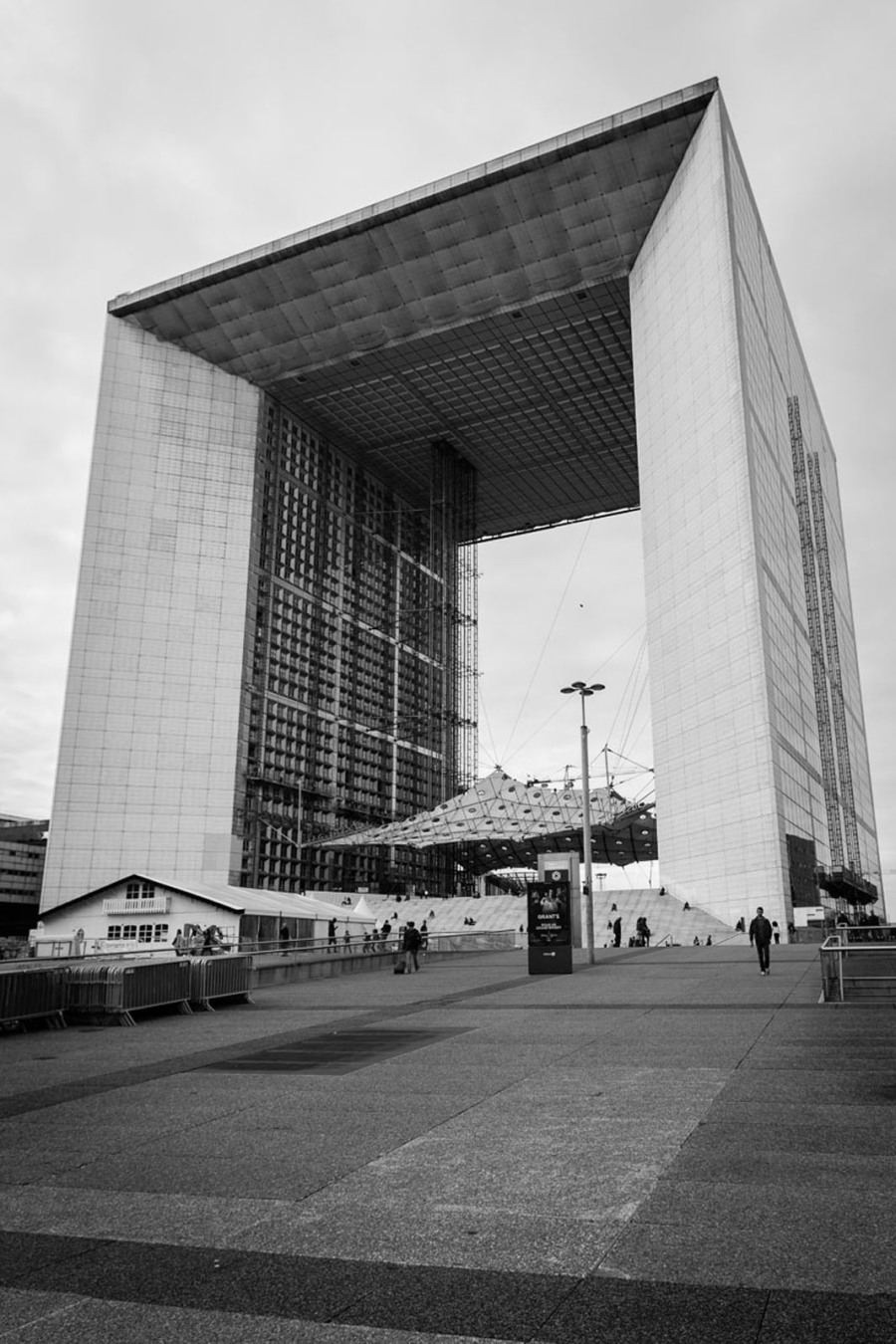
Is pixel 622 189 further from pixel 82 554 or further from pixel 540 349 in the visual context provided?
pixel 82 554

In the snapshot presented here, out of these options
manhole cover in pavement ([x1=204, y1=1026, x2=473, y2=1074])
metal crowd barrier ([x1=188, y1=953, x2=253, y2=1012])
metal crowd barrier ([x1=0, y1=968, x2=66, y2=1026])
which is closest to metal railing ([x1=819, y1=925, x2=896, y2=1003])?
manhole cover in pavement ([x1=204, y1=1026, x2=473, y2=1074])

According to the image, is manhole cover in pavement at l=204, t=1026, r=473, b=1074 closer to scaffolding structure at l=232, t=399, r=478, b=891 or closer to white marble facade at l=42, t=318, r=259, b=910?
white marble facade at l=42, t=318, r=259, b=910

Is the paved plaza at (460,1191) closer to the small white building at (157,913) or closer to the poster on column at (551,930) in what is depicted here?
the poster on column at (551,930)

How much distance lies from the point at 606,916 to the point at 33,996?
4731cm

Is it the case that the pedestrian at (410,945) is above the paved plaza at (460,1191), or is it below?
above

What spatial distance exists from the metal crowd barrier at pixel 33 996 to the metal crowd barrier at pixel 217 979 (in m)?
2.90

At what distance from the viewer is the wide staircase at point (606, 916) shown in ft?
190

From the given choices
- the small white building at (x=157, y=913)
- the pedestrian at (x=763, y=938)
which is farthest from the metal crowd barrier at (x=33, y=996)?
the small white building at (x=157, y=913)

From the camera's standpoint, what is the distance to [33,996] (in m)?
17.5

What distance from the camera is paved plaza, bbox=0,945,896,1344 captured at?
490 cm

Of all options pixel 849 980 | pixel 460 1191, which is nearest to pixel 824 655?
pixel 849 980

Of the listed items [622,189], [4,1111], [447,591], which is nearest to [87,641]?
[447,591]

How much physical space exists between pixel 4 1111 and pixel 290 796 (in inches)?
3432

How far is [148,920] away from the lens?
1971 inches
